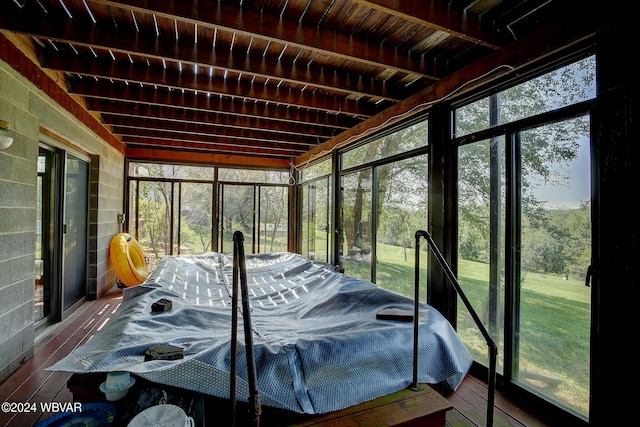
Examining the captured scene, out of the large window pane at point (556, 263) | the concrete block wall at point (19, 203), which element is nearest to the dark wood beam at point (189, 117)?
the concrete block wall at point (19, 203)

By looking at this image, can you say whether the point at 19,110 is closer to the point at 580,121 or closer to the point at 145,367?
the point at 145,367

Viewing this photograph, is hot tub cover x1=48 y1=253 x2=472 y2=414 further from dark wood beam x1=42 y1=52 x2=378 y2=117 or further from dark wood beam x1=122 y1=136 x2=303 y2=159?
dark wood beam x1=122 y1=136 x2=303 y2=159

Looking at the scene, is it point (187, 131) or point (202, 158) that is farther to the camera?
point (202, 158)

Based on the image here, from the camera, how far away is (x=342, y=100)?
3.71 metres

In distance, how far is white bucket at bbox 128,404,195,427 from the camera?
1.27 metres

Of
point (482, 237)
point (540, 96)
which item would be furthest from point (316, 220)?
point (540, 96)

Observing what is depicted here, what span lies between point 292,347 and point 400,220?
2.12 meters

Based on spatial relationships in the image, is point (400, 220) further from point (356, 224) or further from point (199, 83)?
point (199, 83)

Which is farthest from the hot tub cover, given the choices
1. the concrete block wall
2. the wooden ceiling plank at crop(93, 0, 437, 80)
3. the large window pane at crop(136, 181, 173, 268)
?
the large window pane at crop(136, 181, 173, 268)

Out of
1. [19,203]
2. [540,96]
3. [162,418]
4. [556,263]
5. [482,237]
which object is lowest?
[162,418]

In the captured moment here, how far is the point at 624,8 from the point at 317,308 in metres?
2.79

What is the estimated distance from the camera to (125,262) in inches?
193

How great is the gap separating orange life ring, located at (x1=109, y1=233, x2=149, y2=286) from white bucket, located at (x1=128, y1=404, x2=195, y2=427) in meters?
4.16

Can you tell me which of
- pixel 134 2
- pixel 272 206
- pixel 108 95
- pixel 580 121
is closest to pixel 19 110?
pixel 108 95
